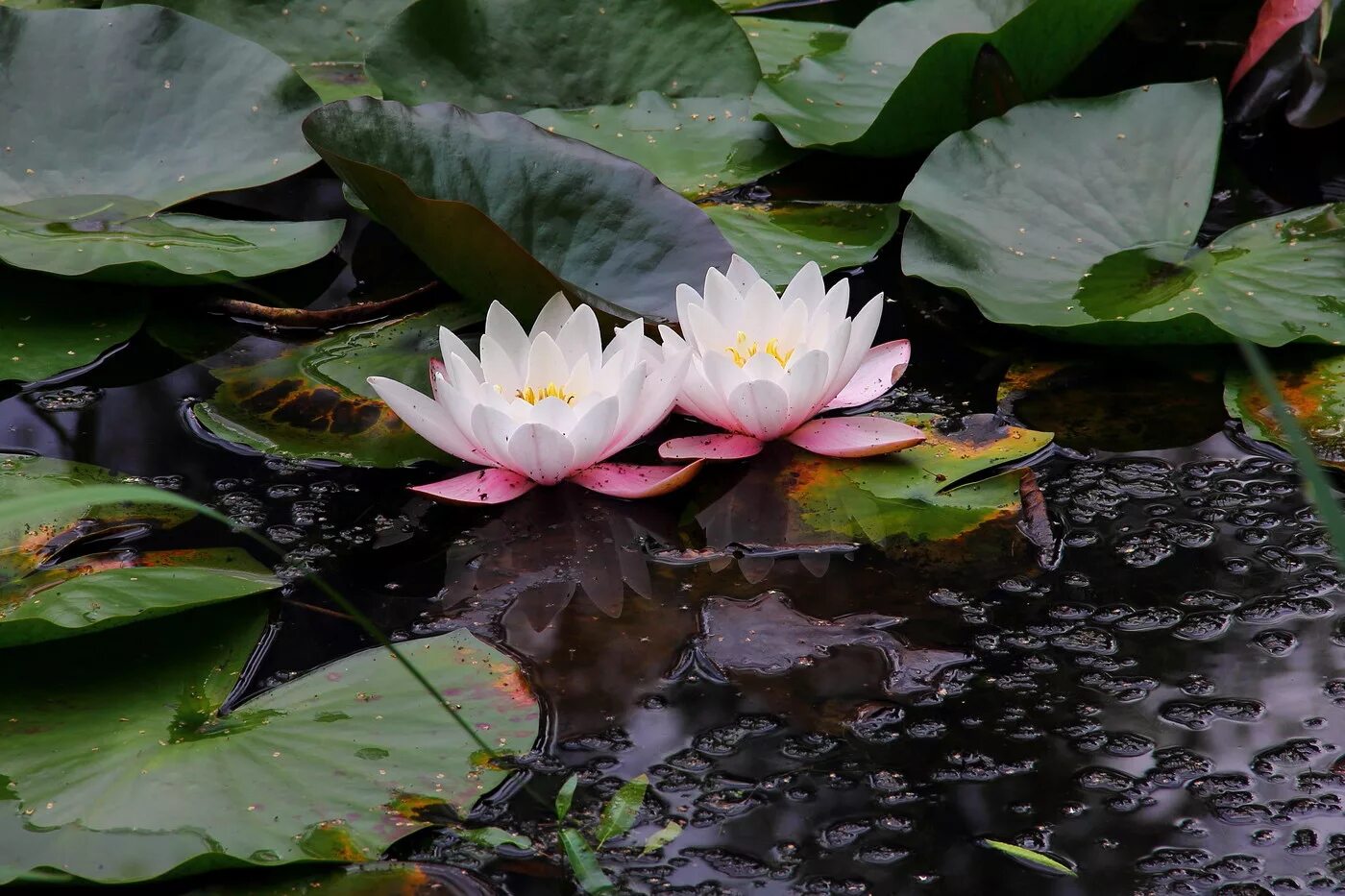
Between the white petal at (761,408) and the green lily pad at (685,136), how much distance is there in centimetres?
83

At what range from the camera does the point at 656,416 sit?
5.95ft

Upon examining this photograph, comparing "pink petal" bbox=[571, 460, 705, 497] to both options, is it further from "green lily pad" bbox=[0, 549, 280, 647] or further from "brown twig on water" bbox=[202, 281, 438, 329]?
"brown twig on water" bbox=[202, 281, 438, 329]

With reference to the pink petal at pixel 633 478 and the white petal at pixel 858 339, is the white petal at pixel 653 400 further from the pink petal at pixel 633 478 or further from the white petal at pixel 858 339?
the white petal at pixel 858 339

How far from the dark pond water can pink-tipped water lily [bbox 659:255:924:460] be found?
0.11 metres

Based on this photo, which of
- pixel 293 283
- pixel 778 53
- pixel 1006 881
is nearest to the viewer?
pixel 1006 881

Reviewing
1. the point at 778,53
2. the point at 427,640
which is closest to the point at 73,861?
the point at 427,640

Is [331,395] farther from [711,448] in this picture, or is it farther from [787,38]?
[787,38]

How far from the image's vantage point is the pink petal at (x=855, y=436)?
1.82 meters

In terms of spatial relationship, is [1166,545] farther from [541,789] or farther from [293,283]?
[293,283]

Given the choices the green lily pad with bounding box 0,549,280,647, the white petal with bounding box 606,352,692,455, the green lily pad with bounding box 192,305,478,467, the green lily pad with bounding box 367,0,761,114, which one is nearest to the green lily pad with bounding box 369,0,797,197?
the green lily pad with bounding box 367,0,761,114

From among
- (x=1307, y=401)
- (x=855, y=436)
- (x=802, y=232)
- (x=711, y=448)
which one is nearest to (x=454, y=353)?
(x=711, y=448)

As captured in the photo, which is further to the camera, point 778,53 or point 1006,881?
point 778,53

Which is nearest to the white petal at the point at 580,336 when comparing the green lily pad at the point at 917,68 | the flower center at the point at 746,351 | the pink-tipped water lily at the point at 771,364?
the pink-tipped water lily at the point at 771,364

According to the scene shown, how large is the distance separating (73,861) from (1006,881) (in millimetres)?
954
